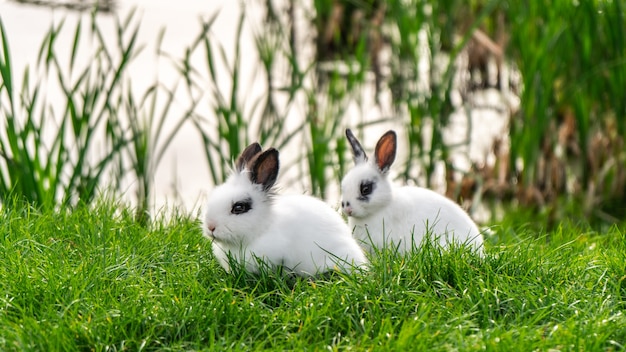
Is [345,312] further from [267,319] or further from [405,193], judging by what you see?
[405,193]

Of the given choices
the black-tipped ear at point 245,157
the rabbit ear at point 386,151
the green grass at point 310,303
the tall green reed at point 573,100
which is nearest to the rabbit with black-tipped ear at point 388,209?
the rabbit ear at point 386,151

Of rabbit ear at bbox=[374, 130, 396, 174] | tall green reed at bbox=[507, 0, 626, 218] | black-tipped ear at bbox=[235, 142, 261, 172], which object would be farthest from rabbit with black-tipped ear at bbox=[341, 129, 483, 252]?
tall green reed at bbox=[507, 0, 626, 218]

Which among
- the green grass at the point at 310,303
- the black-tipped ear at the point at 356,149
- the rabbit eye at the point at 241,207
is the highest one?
the black-tipped ear at the point at 356,149

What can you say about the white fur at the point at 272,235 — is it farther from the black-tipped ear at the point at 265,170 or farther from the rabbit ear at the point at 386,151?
the rabbit ear at the point at 386,151

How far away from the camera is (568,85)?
6.32 metres

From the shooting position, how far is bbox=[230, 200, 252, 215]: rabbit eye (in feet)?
10.2

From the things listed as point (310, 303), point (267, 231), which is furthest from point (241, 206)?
point (310, 303)

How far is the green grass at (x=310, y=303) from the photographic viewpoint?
2719mm

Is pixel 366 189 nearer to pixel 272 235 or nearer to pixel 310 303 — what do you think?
pixel 272 235

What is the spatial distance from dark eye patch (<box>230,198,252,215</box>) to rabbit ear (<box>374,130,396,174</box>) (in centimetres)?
66

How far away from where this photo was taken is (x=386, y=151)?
11.6 feet

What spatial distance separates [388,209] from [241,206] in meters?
0.69

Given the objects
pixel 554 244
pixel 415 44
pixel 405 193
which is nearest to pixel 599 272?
pixel 554 244

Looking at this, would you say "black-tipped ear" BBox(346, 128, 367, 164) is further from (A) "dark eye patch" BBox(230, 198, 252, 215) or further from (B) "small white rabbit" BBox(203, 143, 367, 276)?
(A) "dark eye patch" BBox(230, 198, 252, 215)
